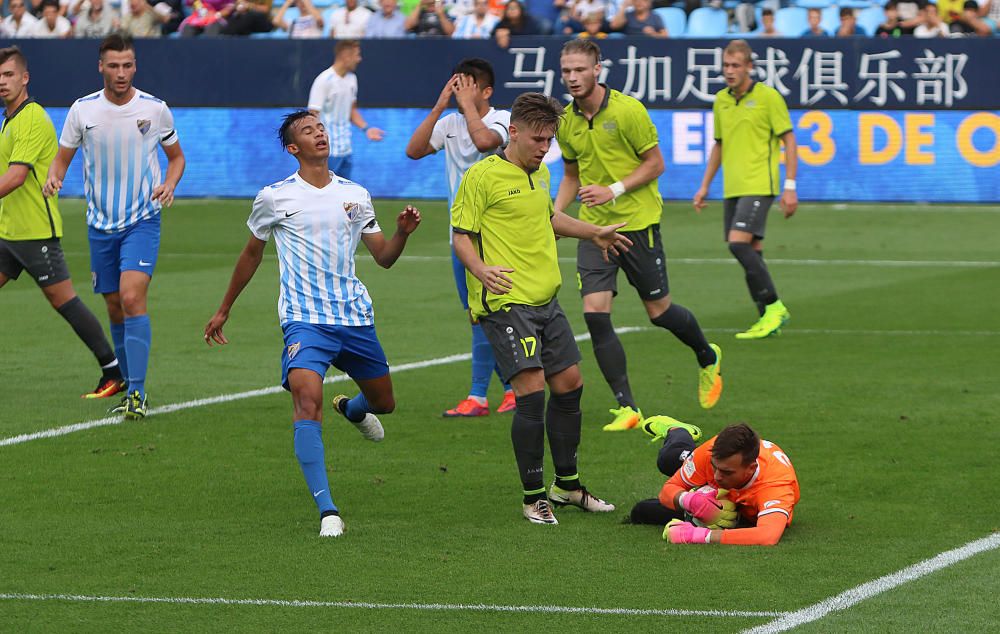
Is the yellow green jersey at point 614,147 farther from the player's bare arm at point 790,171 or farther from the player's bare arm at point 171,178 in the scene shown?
the player's bare arm at point 790,171

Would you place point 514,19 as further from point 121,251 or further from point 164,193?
point 164,193

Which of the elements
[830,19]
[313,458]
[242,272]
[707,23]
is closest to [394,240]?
[242,272]

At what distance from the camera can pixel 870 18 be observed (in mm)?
27547

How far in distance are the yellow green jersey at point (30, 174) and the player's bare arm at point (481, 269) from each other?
417cm

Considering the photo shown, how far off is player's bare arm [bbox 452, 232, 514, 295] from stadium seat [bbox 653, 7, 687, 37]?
67.1 feet

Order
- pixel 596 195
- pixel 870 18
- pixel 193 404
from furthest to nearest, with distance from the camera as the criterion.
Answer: pixel 870 18 → pixel 193 404 → pixel 596 195

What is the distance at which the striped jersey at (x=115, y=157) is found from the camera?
11242mm

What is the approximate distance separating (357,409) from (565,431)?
1.27 meters

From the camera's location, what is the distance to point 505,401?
449 inches

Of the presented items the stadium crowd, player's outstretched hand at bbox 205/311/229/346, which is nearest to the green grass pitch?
player's outstretched hand at bbox 205/311/229/346

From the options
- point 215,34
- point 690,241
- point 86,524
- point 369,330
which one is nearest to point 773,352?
point 369,330

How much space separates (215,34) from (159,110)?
58.2 ft

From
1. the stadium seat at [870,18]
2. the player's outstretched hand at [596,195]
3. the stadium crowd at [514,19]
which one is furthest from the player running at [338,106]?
the player's outstretched hand at [596,195]

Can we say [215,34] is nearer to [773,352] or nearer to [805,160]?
[805,160]
